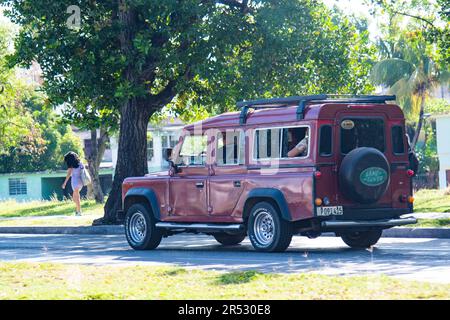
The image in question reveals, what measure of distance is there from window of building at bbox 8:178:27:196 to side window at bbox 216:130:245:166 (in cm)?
5005

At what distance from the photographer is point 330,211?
15.8m

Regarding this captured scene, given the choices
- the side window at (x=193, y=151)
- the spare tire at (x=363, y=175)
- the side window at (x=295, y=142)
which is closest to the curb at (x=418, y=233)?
the spare tire at (x=363, y=175)

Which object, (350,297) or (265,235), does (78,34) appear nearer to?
(265,235)

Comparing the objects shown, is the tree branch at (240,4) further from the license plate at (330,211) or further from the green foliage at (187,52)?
the license plate at (330,211)

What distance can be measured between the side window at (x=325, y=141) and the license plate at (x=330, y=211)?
2.71 feet

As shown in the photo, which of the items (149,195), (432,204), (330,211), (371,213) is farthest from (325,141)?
(432,204)

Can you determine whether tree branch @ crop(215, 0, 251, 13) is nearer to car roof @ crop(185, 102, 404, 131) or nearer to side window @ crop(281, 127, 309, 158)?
car roof @ crop(185, 102, 404, 131)

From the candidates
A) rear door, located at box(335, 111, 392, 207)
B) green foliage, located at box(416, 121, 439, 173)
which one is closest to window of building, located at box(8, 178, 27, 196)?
green foliage, located at box(416, 121, 439, 173)

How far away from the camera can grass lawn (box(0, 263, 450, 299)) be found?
9938mm

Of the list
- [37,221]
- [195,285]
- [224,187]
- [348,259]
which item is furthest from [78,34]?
[195,285]

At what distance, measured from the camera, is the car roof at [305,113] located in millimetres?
16016

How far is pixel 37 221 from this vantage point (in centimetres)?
3002

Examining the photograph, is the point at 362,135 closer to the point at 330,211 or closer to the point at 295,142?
the point at 295,142

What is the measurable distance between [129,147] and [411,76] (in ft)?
121
